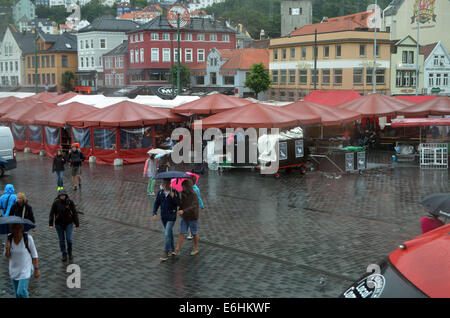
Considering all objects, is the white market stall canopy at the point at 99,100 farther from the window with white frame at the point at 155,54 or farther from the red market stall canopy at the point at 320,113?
the window with white frame at the point at 155,54

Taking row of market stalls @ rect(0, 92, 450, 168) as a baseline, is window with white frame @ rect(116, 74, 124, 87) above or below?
above

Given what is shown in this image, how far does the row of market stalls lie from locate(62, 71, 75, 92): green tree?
1983 inches

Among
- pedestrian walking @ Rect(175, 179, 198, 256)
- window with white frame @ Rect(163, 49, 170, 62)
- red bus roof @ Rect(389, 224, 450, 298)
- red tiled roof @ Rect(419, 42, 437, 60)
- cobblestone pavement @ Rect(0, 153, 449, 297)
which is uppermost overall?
window with white frame @ Rect(163, 49, 170, 62)

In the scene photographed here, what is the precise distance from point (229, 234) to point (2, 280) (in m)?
4.91

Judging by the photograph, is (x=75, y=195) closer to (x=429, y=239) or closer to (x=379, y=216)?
(x=379, y=216)

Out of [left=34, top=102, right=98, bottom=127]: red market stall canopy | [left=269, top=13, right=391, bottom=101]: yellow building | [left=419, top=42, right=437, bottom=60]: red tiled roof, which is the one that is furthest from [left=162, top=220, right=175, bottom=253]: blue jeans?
[left=419, top=42, right=437, bottom=60]: red tiled roof

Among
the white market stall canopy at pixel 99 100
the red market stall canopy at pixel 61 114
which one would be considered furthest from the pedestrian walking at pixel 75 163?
the white market stall canopy at pixel 99 100

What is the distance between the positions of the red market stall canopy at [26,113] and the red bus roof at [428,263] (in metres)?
26.7

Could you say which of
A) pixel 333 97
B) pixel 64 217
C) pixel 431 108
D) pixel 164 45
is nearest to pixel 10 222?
pixel 64 217

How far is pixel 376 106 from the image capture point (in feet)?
93.6

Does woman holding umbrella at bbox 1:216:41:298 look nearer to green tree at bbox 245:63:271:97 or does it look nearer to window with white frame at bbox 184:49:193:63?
green tree at bbox 245:63:271:97

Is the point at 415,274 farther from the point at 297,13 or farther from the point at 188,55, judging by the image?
the point at 297,13

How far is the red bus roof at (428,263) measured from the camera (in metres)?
4.61

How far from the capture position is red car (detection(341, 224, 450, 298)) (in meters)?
4.64
